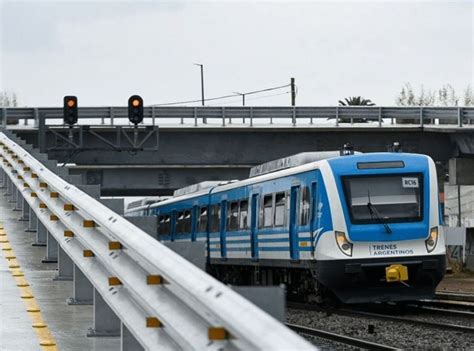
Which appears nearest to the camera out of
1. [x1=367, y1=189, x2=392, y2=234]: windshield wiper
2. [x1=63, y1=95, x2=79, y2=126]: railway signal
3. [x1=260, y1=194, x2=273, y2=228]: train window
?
[x1=367, y1=189, x2=392, y2=234]: windshield wiper

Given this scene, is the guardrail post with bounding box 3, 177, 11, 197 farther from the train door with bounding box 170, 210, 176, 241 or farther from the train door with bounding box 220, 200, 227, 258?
the train door with bounding box 170, 210, 176, 241

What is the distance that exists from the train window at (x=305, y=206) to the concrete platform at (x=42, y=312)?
8.12 m

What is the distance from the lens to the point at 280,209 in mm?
24391

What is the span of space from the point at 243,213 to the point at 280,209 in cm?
300

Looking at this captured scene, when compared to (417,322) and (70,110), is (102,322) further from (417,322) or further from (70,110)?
(70,110)

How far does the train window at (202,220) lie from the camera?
31.6 metres

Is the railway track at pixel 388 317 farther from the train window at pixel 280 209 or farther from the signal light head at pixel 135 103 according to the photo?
the signal light head at pixel 135 103

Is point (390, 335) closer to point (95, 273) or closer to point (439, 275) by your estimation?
point (439, 275)

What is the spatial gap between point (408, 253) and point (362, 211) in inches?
41.2

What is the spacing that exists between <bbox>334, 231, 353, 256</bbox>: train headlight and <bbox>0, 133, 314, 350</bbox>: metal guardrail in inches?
418

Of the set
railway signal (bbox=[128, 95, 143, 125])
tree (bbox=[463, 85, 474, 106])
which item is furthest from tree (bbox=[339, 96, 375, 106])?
railway signal (bbox=[128, 95, 143, 125])

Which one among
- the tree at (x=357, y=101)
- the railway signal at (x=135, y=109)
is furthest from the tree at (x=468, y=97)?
the railway signal at (x=135, y=109)

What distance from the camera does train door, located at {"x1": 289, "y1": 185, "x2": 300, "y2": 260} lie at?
23422mm

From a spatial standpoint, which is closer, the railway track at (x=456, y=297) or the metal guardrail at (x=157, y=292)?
the metal guardrail at (x=157, y=292)
